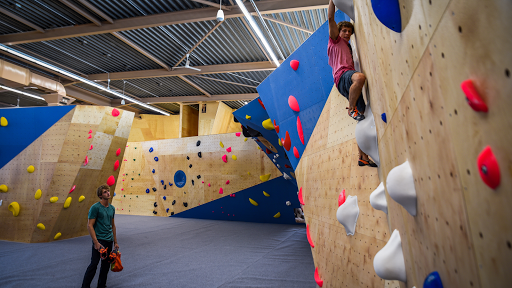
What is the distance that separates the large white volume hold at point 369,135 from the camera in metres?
1.71

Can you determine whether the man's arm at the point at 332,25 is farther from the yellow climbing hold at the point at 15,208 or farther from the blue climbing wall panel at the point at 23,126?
the yellow climbing hold at the point at 15,208

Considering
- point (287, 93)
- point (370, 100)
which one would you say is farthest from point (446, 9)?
point (287, 93)

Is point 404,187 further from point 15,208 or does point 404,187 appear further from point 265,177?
point 265,177

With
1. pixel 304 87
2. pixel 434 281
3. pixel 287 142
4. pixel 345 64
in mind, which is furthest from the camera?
pixel 287 142

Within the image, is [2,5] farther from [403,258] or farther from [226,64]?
[403,258]

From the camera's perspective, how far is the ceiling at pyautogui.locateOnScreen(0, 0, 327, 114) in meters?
5.84

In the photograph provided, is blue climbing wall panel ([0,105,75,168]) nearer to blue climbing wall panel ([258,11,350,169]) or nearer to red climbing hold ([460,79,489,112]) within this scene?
blue climbing wall panel ([258,11,350,169])

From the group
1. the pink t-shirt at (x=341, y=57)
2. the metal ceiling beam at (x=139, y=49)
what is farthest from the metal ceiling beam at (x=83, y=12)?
the pink t-shirt at (x=341, y=57)

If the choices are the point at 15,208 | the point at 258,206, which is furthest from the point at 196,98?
the point at 15,208

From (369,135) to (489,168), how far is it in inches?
47.2

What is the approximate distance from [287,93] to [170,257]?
298 cm

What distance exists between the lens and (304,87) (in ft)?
10.5

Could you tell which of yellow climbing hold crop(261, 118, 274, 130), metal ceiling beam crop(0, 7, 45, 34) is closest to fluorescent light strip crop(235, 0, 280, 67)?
yellow climbing hold crop(261, 118, 274, 130)

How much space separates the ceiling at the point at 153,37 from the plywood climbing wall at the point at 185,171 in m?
2.34
